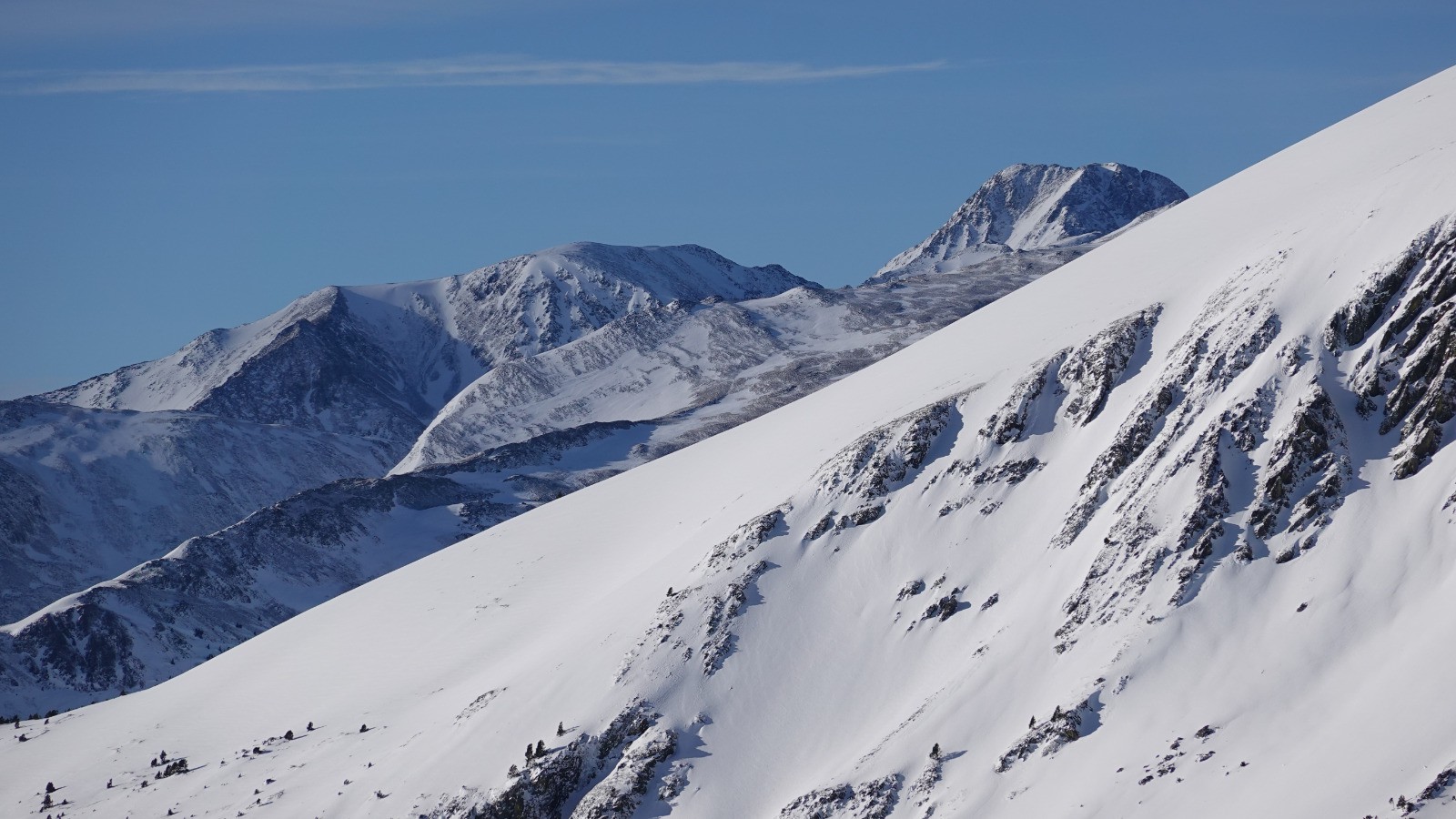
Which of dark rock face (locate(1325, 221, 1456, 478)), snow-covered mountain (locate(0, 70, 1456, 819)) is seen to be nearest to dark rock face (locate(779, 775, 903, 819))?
snow-covered mountain (locate(0, 70, 1456, 819))

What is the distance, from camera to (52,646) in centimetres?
14312

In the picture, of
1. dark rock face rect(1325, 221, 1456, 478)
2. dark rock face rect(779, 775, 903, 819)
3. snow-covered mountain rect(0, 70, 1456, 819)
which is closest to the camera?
snow-covered mountain rect(0, 70, 1456, 819)

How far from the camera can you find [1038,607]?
60.7 m

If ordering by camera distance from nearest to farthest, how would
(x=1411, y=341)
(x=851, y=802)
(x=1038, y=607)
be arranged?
(x=851, y=802) → (x=1411, y=341) → (x=1038, y=607)

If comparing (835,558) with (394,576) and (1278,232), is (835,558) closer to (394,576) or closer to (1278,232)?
(1278,232)

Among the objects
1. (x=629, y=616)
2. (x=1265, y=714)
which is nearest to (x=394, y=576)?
(x=629, y=616)

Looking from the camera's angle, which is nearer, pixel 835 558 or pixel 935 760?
pixel 935 760

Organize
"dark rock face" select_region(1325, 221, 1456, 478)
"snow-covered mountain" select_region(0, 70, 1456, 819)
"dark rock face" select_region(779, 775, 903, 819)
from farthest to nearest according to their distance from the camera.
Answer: "dark rock face" select_region(779, 775, 903, 819)
"dark rock face" select_region(1325, 221, 1456, 478)
"snow-covered mountain" select_region(0, 70, 1456, 819)

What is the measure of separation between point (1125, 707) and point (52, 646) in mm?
120438

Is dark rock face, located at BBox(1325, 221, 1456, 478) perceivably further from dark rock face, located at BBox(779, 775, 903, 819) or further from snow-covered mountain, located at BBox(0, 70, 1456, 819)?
dark rock face, located at BBox(779, 775, 903, 819)

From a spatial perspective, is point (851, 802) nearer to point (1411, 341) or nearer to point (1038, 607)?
point (1038, 607)

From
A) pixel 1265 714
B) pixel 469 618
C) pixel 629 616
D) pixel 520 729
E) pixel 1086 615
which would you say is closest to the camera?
pixel 1265 714

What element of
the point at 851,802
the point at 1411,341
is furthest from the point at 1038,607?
the point at 1411,341

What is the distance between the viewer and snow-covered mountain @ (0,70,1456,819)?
167ft
